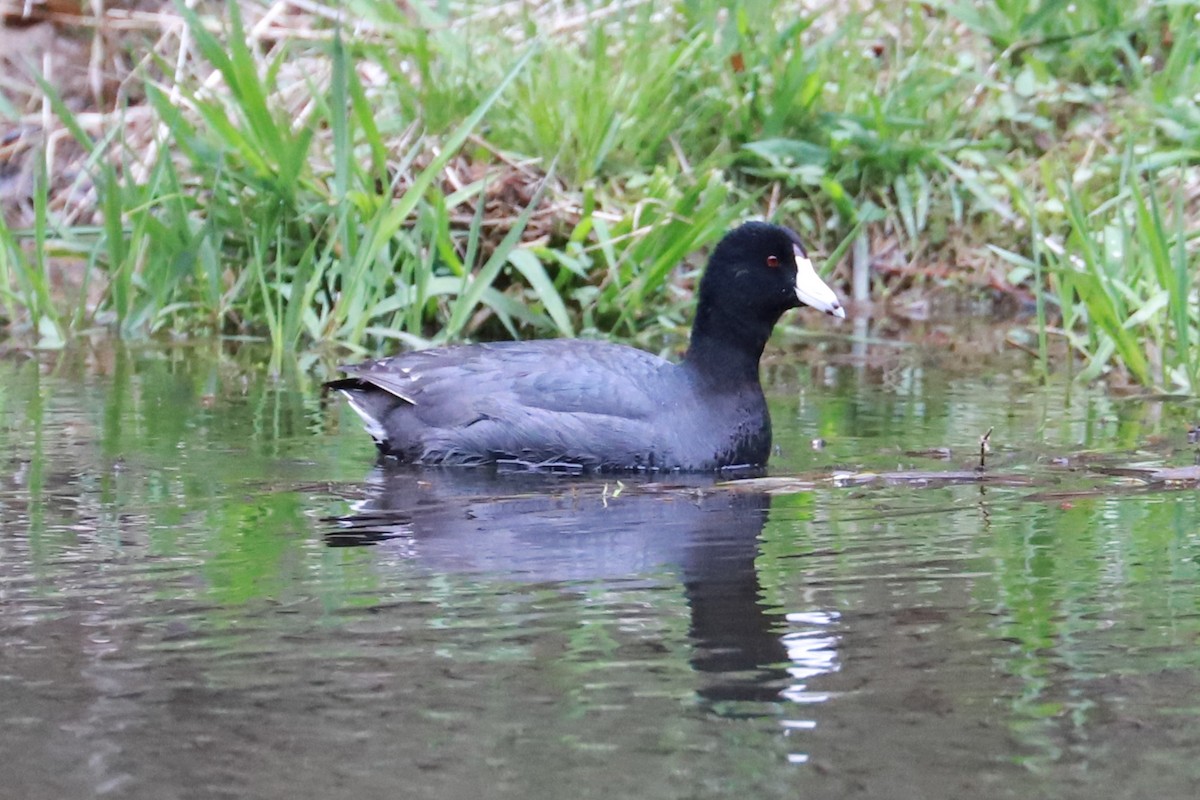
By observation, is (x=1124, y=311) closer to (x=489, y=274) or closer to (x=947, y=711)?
(x=489, y=274)

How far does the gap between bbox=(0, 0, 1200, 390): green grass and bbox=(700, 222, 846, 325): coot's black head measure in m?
0.80

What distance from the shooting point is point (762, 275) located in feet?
16.3

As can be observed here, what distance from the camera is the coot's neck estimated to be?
4.79 metres

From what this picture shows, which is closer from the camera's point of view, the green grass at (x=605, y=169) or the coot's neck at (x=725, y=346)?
the coot's neck at (x=725, y=346)

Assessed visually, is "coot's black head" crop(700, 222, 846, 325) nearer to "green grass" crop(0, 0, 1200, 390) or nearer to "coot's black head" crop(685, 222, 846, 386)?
"coot's black head" crop(685, 222, 846, 386)

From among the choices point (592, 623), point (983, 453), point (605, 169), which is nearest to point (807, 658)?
point (592, 623)

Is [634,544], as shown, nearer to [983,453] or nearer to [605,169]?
[983,453]

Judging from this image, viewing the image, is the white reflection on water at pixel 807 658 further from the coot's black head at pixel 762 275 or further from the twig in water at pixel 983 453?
the coot's black head at pixel 762 275

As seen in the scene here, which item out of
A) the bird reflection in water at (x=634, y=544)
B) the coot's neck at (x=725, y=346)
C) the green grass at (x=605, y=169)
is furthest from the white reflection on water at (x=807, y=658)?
the green grass at (x=605, y=169)

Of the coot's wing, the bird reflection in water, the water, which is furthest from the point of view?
the coot's wing

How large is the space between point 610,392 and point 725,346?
16.3 inches

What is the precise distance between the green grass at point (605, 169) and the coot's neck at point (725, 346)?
88 centimetres

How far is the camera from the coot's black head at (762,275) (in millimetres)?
4957

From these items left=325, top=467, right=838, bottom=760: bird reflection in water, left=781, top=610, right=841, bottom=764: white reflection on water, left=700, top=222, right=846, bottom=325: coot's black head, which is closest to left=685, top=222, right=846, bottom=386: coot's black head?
left=700, top=222, right=846, bottom=325: coot's black head
